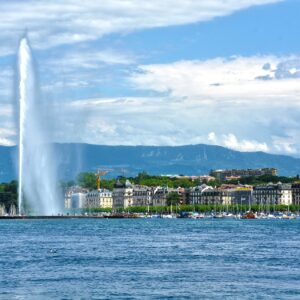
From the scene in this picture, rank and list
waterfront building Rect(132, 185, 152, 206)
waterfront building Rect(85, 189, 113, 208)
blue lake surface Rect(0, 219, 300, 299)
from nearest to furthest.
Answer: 1. blue lake surface Rect(0, 219, 300, 299)
2. waterfront building Rect(132, 185, 152, 206)
3. waterfront building Rect(85, 189, 113, 208)

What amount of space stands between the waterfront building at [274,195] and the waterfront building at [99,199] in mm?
27578

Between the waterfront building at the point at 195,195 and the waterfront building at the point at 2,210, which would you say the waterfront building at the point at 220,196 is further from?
the waterfront building at the point at 2,210

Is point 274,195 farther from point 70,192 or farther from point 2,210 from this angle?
point 2,210

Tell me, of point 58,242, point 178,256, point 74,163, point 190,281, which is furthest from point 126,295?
point 74,163

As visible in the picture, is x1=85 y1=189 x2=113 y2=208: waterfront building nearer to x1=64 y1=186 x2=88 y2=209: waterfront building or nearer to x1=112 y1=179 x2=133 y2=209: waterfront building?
x1=112 y1=179 x2=133 y2=209: waterfront building

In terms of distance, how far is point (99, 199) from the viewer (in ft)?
618

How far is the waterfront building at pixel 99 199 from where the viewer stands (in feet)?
611

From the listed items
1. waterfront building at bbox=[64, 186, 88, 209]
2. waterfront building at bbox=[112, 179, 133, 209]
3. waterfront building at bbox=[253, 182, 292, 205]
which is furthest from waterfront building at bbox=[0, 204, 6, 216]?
waterfront building at bbox=[253, 182, 292, 205]

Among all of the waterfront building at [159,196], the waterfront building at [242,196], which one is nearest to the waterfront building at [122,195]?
the waterfront building at [159,196]

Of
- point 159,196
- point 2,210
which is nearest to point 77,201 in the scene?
point 159,196

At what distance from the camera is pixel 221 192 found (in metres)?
182

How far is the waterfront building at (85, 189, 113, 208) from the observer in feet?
611

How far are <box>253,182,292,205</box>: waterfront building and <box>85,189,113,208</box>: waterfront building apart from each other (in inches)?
1086

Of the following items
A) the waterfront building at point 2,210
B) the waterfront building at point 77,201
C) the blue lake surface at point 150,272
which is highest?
the waterfront building at point 77,201
